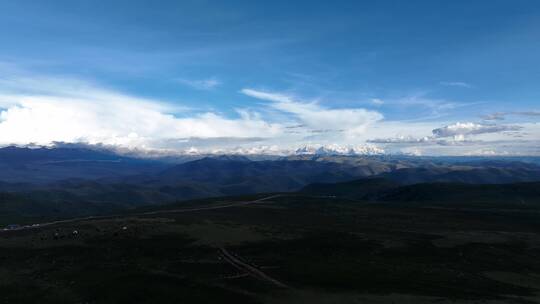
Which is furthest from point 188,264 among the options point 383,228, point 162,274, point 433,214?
point 433,214

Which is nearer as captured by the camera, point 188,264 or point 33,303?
point 33,303

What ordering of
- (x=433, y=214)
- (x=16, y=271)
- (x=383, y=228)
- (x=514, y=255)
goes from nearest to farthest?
(x=16, y=271) < (x=514, y=255) < (x=383, y=228) < (x=433, y=214)

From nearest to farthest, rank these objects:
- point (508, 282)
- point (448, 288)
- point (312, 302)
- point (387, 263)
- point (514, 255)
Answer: point (312, 302) → point (448, 288) → point (508, 282) → point (387, 263) → point (514, 255)

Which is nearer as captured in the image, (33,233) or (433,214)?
(33,233)

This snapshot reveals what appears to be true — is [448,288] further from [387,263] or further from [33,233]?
[33,233]

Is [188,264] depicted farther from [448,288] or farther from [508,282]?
[508,282]

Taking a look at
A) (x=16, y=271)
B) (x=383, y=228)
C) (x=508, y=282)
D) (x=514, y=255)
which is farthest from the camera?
(x=383, y=228)
